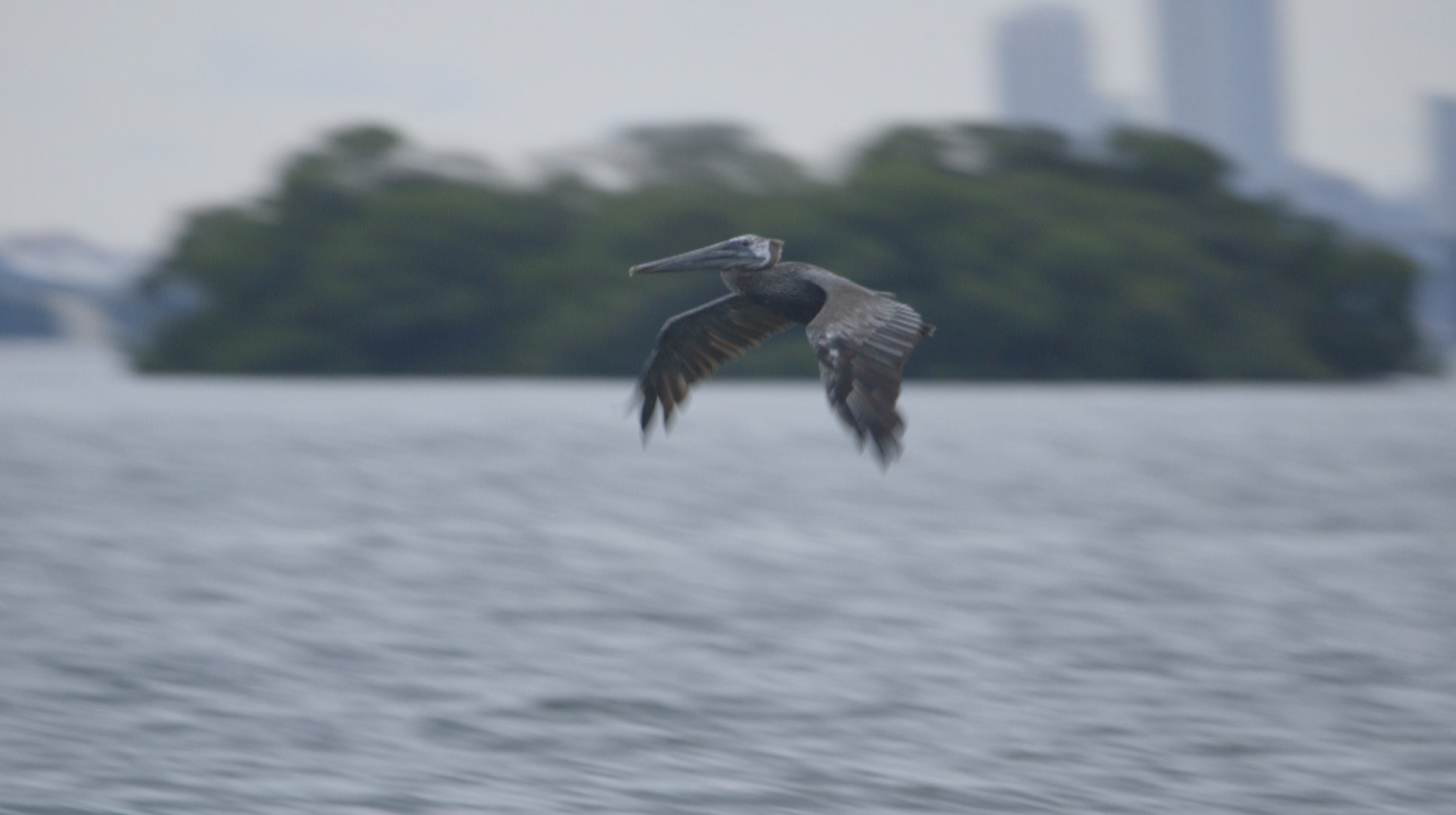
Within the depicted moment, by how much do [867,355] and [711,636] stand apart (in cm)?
1012

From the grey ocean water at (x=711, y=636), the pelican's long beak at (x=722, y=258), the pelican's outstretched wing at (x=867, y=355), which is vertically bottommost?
the grey ocean water at (x=711, y=636)

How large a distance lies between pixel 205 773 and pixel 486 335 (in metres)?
56.6

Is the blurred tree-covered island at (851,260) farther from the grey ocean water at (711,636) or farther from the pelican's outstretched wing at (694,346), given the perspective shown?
the pelican's outstretched wing at (694,346)

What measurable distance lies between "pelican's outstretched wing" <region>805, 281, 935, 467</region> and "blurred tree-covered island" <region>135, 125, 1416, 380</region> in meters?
51.4

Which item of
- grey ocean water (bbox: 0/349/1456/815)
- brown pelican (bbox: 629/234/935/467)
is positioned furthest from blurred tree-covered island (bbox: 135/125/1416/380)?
brown pelican (bbox: 629/234/935/467)

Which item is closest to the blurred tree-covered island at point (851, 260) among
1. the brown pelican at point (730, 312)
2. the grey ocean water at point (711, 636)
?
the grey ocean water at point (711, 636)

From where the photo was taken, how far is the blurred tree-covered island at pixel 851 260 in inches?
2441

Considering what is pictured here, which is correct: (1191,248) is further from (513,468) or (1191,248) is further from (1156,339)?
(513,468)

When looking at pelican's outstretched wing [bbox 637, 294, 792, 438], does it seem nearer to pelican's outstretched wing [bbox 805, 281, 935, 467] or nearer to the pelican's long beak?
the pelican's long beak

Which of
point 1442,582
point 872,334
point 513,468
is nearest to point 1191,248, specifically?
point 513,468

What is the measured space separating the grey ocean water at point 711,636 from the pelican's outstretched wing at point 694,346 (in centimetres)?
298

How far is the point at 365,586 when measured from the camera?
22.2 metres

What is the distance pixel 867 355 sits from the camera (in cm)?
917

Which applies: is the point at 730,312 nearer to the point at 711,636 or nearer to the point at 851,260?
the point at 711,636
